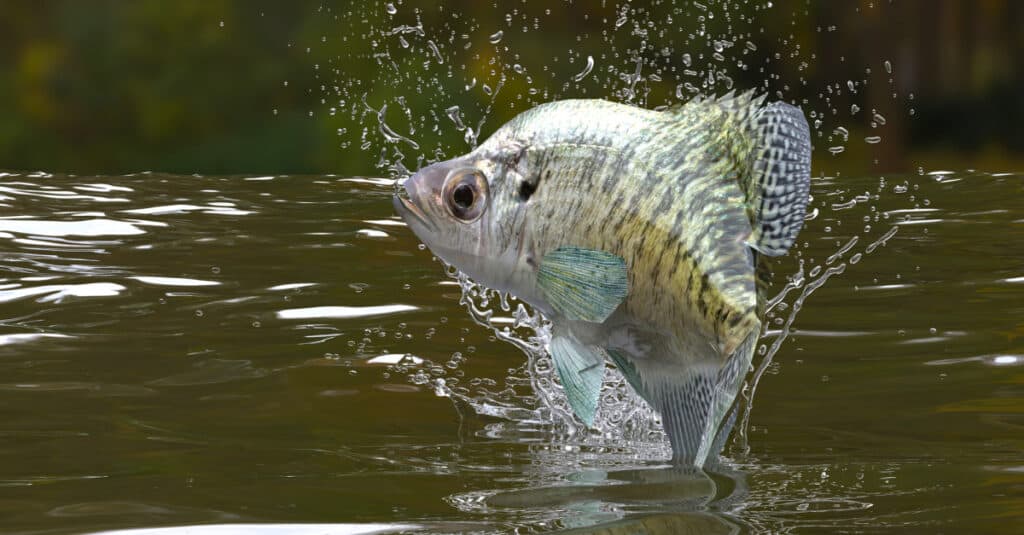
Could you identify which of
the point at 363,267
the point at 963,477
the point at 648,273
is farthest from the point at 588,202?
the point at 363,267

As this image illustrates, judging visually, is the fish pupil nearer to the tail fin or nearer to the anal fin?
the anal fin

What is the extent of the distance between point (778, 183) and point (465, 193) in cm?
58

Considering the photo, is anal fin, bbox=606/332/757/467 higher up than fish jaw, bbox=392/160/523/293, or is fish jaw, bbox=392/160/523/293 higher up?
fish jaw, bbox=392/160/523/293

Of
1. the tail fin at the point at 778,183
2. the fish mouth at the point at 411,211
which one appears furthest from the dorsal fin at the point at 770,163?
the fish mouth at the point at 411,211

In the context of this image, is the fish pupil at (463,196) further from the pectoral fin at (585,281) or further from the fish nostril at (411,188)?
the pectoral fin at (585,281)

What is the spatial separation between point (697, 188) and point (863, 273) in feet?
11.2

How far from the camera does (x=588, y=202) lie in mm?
2715

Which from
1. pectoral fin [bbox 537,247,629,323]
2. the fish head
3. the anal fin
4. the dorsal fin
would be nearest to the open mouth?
the fish head

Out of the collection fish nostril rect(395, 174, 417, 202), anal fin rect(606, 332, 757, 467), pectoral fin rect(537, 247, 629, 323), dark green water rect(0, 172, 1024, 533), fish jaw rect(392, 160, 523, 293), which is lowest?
dark green water rect(0, 172, 1024, 533)

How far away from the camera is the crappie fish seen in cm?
268

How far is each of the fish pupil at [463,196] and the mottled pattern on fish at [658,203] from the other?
6 cm

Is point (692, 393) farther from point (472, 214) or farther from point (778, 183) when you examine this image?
point (472, 214)

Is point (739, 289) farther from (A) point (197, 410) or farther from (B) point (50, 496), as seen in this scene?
(A) point (197, 410)

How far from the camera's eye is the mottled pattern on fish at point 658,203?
105 inches
